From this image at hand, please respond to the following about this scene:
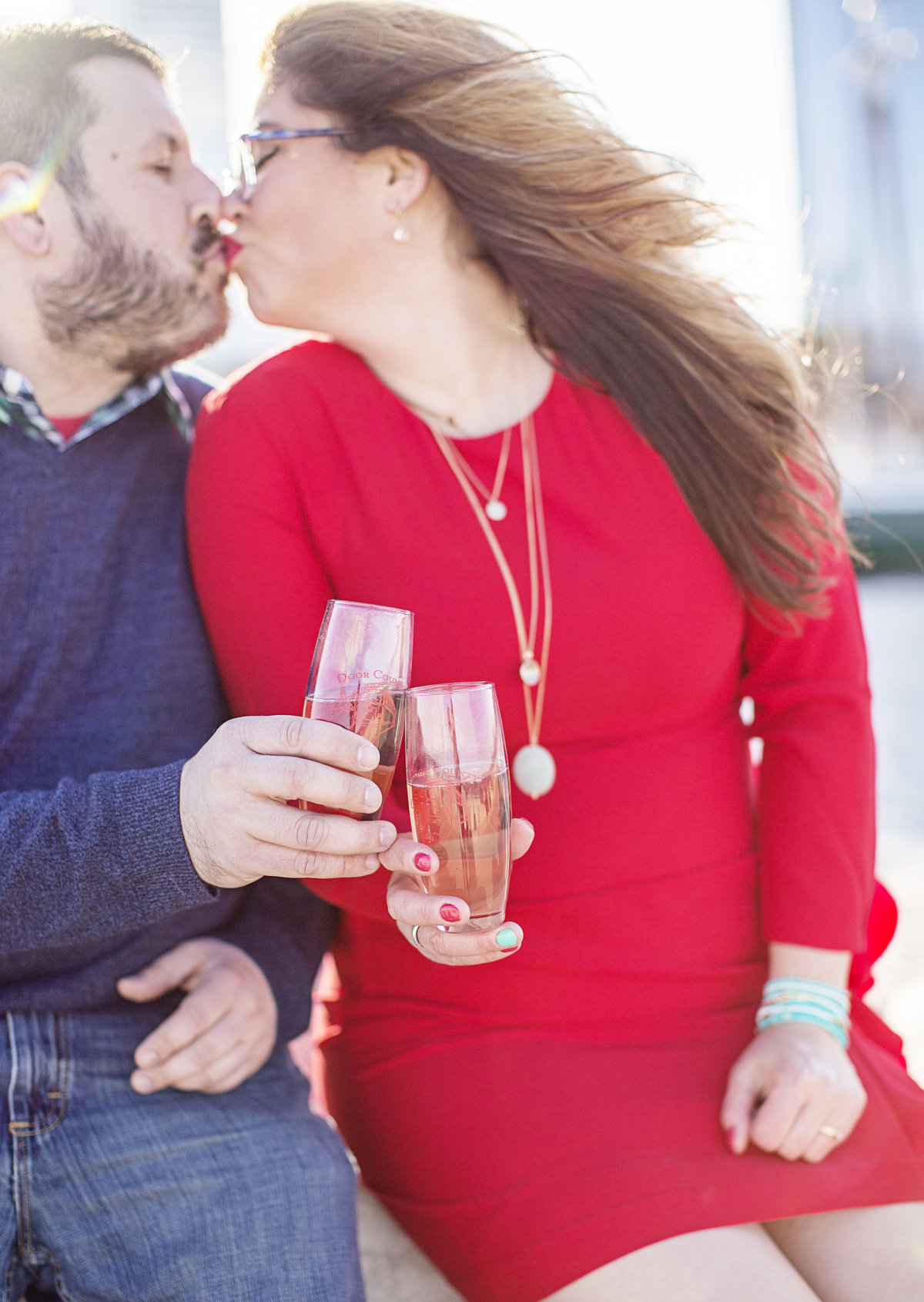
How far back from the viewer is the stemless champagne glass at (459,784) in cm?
125

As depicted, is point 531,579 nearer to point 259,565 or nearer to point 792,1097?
point 259,565

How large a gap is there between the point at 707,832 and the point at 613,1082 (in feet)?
1.56

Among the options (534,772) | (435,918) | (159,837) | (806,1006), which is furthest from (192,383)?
(806,1006)

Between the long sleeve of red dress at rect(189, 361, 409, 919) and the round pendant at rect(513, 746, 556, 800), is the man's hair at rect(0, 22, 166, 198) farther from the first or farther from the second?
the round pendant at rect(513, 746, 556, 800)

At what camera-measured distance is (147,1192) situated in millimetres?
1559

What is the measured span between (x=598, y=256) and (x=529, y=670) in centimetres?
86

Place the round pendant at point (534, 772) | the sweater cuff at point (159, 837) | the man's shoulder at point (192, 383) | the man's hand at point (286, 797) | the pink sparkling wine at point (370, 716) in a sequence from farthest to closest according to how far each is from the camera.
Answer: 1. the man's shoulder at point (192, 383)
2. the round pendant at point (534, 772)
3. the sweater cuff at point (159, 837)
4. the pink sparkling wine at point (370, 716)
5. the man's hand at point (286, 797)

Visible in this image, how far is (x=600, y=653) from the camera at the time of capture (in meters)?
1.93

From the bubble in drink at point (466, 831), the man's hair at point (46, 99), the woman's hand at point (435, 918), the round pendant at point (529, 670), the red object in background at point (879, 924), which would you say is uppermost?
the man's hair at point (46, 99)

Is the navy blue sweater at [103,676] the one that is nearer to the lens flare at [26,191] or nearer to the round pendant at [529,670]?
the lens flare at [26,191]

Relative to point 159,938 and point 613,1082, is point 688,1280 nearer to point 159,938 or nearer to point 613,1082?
point 613,1082

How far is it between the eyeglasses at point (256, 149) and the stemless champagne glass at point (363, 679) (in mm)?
1208

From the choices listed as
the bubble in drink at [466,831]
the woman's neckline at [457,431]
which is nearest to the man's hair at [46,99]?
the woman's neckline at [457,431]

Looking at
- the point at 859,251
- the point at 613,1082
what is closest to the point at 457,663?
the point at 613,1082
